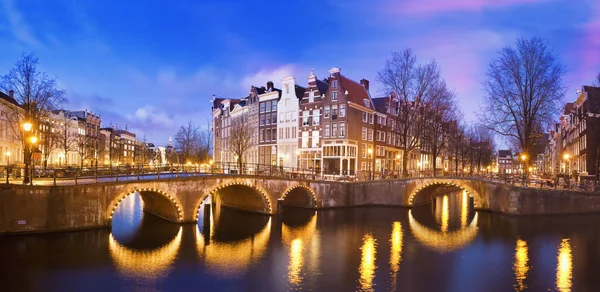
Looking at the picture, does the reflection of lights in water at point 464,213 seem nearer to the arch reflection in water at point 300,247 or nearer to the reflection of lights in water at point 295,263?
the arch reflection in water at point 300,247

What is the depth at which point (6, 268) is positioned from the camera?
2108 cm

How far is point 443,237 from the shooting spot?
32062 millimetres

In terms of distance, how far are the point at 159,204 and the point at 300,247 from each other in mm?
16452

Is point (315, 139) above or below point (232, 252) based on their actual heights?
above

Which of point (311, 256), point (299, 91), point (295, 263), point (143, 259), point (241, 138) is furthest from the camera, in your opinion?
point (299, 91)

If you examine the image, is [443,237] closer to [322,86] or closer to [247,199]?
[247,199]

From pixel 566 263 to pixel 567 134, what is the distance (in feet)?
199

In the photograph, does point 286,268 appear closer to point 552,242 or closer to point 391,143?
point 552,242

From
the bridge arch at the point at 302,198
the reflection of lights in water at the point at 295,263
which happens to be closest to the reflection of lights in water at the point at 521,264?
the reflection of lights in water at the point at 295,263

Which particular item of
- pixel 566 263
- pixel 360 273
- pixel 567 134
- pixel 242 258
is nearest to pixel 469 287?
pixel 360 273

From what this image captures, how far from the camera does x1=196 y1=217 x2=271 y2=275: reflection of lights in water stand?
2298 centimetres

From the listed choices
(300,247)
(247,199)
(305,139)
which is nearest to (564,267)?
(300,247)

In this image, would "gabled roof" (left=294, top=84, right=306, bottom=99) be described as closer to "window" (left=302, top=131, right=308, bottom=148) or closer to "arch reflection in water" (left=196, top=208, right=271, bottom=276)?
"window" (left=302, top=131, right=308, bottom=148)

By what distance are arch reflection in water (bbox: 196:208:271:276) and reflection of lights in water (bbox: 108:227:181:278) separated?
191 centimetres
